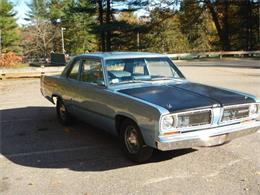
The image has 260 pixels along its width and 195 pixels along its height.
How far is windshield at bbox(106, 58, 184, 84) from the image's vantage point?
6410mm

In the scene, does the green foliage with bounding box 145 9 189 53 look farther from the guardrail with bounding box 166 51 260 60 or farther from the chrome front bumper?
the chrome front bumper

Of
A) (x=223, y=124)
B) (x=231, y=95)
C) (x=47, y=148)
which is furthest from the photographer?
(x=47, y=148)

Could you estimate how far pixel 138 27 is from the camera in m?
35.1

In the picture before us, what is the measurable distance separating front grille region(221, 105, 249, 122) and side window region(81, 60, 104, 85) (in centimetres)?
210

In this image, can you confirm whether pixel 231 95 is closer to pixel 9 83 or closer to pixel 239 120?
pixel 239 120

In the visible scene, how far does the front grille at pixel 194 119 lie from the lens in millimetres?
5016

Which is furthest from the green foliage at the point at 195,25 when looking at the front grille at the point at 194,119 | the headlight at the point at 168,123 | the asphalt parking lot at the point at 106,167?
the headlight at the point at 168,123

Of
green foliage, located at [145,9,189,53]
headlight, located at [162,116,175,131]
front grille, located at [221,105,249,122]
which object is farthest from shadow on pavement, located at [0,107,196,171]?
green foliage, located at [145,9,189,53]

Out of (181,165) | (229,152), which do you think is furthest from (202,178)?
(229,152)

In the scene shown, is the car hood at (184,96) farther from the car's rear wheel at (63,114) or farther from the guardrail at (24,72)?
the guardrail at (24,72)

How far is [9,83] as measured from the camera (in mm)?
18234

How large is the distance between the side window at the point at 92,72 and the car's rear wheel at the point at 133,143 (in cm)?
105

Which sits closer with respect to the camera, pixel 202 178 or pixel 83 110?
pixel 202 178

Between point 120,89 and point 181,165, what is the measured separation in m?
1.51
